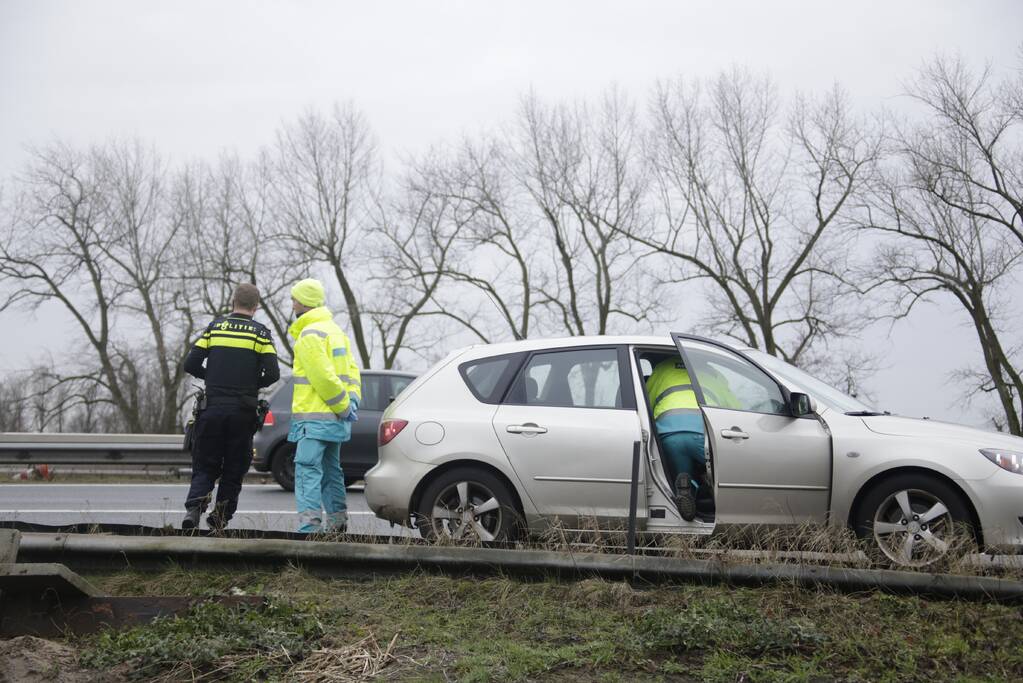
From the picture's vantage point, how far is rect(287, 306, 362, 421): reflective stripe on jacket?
24.1 ft

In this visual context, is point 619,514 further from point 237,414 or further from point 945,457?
point 237,414

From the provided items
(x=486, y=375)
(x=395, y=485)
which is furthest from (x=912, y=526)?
(x=395, y=485)

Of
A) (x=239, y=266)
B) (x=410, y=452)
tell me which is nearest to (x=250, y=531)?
(x=410, y=452)

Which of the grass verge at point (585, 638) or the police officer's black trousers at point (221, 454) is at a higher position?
the police officer's black trousers at point (221, 454)

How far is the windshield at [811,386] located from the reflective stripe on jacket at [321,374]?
9.35 feet

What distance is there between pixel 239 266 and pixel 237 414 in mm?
33951

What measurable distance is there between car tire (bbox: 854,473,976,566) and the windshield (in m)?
0.66

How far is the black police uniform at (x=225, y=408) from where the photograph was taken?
24.5 feet

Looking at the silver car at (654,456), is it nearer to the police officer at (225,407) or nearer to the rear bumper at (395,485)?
the rear bumper at (395,485)

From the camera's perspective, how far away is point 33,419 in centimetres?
4303

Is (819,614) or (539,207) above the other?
(539,207)

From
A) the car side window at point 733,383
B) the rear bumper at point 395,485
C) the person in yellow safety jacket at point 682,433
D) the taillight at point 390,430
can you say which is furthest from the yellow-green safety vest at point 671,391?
the taillight at point 390,430

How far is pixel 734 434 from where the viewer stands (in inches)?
253

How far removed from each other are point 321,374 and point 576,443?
193cm
